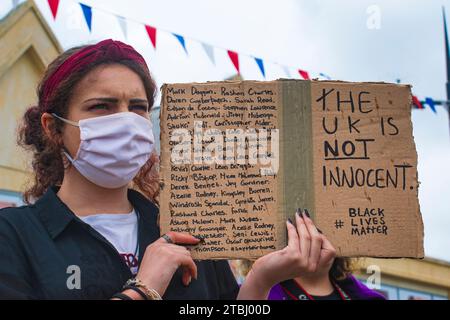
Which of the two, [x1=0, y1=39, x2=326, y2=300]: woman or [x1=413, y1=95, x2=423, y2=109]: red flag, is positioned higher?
[x1=413, y1=95, x2=423, y2=109]: red flag

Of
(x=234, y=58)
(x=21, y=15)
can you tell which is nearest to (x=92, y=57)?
(x=234, y=58)

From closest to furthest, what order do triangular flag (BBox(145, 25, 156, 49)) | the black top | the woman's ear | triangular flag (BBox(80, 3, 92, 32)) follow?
1. the black top
2. the woman's ear
3. triangular flag (BBox(80, 3, 92, 32))
4. triangular flag (BBox(145, 25, 156, 49))

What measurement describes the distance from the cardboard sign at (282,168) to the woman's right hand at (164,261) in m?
0.04

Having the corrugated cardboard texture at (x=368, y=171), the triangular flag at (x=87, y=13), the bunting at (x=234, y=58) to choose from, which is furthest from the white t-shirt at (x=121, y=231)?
the bunting at (x=234, y=58)

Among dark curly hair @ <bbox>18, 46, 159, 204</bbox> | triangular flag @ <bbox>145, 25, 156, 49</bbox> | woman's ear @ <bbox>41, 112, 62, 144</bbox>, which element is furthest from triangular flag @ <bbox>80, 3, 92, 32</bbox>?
woman's ear @ <bbox>41, 112, 62, 144</bbox>

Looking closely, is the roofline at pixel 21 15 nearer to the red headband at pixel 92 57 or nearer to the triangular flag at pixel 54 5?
the triangular flag at pixel 54 5

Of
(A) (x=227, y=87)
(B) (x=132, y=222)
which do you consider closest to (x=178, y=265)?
(B) (x=132, y=222)

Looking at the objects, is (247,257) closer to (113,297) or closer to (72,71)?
(113,297)

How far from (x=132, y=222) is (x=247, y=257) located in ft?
1.50

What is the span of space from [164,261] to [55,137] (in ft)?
2.38

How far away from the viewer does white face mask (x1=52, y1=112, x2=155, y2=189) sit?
90.6 inches

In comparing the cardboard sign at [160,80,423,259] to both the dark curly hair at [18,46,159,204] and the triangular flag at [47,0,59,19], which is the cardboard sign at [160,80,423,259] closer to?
the dark curly hair at [18,46,159,204]

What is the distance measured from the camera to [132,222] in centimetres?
235
